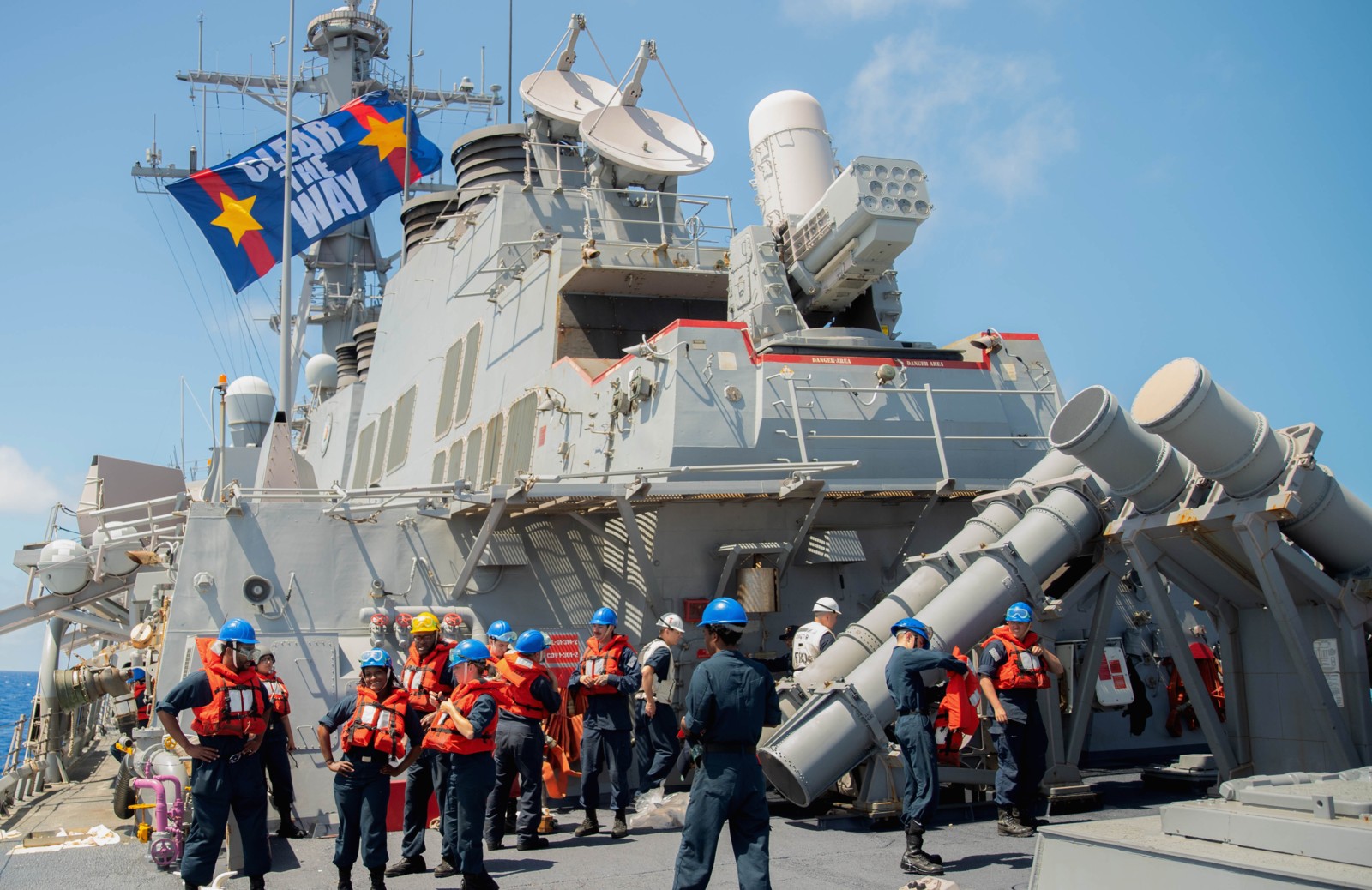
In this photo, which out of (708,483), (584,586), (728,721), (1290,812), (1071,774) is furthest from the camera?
(584,586)

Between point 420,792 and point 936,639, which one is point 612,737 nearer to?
point 420,792

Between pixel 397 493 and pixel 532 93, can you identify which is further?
pixel 532 93

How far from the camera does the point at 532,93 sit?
1415cm

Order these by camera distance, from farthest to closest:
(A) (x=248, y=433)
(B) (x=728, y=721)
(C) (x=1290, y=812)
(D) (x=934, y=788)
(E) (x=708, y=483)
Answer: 1. (A) (x=248, y=433)
2. (E) (x=708, y=483)
3. (D) (x=934, y=788)
4. (B) (x=728, y=721)
5. (C) (x=1290, y=812)

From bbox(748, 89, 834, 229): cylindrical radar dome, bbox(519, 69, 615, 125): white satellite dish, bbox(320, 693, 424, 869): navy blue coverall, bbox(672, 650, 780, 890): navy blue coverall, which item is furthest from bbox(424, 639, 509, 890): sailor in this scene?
bbox(519, 69, 615, 125): white satellite dish

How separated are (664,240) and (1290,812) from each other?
30.5ft

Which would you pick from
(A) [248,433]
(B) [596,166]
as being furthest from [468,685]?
(A) [248,433]

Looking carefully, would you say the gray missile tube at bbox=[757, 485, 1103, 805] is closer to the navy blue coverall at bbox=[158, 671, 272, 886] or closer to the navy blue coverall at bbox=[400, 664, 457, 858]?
the navy blue coverall at bbox=[400, 664, 457, 858]

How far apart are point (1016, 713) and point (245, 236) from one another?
1778 cm

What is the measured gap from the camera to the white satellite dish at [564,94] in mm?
14148

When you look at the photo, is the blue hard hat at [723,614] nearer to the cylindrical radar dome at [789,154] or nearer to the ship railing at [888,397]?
the ship railing at [888,397]

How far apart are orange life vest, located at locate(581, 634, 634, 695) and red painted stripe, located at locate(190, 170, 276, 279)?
51.0 ft

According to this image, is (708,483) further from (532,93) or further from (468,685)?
(532,93)

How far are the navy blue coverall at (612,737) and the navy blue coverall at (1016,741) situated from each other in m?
2.30
